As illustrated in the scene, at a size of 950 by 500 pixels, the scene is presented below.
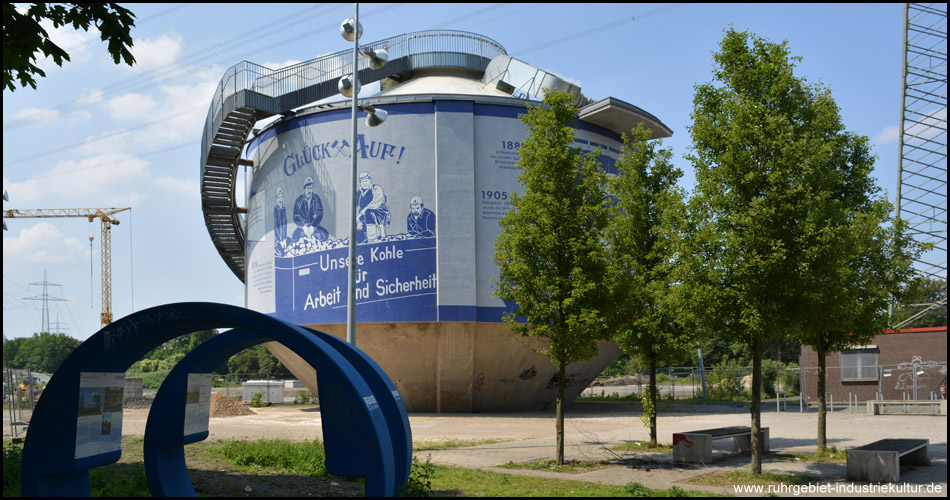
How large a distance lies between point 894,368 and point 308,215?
98.1ft

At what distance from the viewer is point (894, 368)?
3716 centimetres

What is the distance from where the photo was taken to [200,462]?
46.4ft

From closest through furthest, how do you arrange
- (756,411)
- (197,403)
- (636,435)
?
(197,403), (756,411), (636,435)

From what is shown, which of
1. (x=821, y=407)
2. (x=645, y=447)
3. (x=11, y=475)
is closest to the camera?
(x=11, y=475)

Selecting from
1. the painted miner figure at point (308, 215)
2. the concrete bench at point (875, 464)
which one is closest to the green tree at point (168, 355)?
the painted miner figure at point (308, 215)

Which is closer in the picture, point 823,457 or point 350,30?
point 823,457

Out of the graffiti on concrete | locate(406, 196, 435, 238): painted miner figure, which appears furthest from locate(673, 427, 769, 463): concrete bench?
the graffiti on concrete

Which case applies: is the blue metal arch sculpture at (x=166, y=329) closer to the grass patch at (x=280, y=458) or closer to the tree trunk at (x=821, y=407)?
the grass patch at (x=280, y=458)

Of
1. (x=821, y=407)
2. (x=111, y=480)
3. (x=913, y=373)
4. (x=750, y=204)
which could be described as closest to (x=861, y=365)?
(x=913, y=373)

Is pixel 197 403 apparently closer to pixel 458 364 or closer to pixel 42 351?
pixel 458 364

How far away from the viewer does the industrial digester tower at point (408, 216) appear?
27734 millimetres

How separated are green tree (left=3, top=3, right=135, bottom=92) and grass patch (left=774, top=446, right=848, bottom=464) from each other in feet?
47.1

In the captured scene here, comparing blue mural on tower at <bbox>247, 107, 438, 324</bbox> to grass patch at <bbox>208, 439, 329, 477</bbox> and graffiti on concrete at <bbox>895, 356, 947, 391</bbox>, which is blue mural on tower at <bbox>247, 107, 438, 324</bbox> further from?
graffiti on concrete at <bbox>895, 356, 947, 391</bbox>

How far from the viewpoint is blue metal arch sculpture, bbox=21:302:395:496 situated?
26.9 feet
